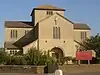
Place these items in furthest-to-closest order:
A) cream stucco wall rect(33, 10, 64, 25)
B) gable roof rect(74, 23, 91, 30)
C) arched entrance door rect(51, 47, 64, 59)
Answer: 1. gable roof rect(74, 23, 91, 30)
2. cream stucco wall rect(33, 10, 64, 25)
3. arched entrance door rect(51, 47, 64, 59)

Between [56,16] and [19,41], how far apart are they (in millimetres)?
12846

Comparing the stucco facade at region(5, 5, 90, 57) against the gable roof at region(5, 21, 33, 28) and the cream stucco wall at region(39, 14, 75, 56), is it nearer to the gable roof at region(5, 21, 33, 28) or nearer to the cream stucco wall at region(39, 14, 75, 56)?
the cream stucco wall at region(39, 14, 75, 56)

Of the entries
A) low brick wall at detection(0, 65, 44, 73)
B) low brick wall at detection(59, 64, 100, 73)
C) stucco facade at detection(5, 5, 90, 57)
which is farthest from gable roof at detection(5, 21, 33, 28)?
low brick wall at detection(0, 65, 44, 73)

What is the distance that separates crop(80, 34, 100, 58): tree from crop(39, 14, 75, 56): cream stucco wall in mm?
3264

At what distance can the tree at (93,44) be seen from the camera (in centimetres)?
6821

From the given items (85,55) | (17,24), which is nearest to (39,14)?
(17,24)

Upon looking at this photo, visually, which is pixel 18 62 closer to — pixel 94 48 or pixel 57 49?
pixel 57 49

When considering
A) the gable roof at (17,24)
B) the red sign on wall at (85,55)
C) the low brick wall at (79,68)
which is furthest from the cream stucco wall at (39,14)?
the low brick wall at (79,68)

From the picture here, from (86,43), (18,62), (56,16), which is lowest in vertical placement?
(18,62)

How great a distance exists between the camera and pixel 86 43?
72.8m

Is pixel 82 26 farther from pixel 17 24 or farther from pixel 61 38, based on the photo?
pixel 17 24

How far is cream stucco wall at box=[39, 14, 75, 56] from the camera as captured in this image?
6644 centimetres

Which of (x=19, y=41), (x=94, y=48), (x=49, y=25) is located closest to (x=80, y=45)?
(x=94, y=48)

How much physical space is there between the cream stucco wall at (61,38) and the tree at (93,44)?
10.7ft
